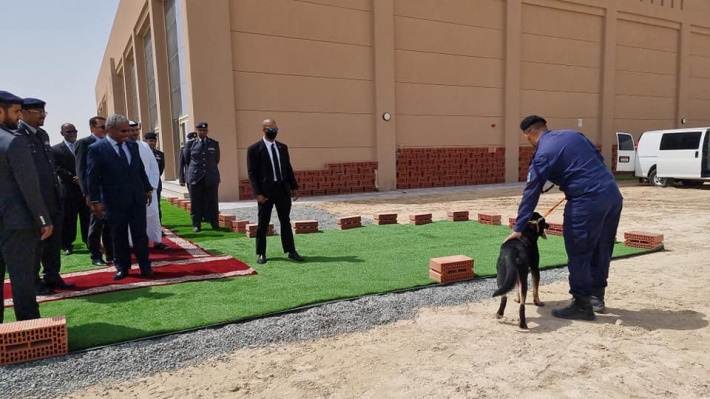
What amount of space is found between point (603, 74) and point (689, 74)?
21.4ft

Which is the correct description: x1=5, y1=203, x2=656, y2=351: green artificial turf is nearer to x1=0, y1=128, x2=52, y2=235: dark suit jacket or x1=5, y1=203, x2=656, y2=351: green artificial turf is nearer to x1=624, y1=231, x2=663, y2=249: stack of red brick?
x1=624, y1=231, x2=663, y2=249: stack of red brick

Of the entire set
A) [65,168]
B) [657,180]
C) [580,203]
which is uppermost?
[65,168]

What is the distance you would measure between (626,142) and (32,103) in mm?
19380

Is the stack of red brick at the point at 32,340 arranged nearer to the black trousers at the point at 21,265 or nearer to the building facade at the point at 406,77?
the black trousers at the point at 21,265

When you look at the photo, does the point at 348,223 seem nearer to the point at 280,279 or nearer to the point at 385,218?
Answer: the point at 385,218

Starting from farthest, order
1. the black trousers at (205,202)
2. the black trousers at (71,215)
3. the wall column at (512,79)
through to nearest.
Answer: the wall column at (512,79) < the black trousers at (205,202) < the black trousers at (71,215)

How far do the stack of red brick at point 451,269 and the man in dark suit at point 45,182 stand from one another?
3.77 meters

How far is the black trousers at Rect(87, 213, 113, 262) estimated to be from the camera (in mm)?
5809

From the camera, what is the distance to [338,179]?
14438 millimetres

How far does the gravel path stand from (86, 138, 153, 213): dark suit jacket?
6.76 feet

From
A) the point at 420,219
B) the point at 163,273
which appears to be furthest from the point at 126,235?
the point at 420,219

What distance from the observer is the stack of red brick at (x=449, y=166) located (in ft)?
51.4

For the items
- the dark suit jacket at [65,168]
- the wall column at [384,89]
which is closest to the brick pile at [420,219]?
the dark suit jacket at [65,168]

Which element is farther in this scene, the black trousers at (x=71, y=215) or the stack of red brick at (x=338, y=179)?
the stack of red brick at (x=338, y=179)
